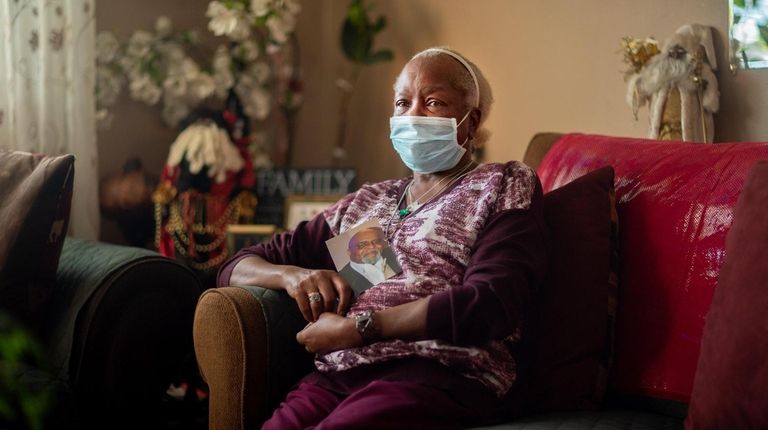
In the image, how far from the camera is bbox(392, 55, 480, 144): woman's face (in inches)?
63.1

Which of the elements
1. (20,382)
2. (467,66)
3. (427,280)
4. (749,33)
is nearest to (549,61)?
(749,33)

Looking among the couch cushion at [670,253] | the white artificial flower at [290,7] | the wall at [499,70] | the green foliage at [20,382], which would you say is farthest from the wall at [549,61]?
the green foliage at [20,382]

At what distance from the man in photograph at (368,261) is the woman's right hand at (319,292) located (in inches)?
1.0

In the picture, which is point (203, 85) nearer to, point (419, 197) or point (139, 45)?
point (139, 45)

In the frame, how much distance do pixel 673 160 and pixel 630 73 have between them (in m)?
0.64

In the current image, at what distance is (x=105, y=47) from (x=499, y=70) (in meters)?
1.28

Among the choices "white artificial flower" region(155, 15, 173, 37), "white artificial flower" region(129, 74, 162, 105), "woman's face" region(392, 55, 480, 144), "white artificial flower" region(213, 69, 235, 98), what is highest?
"white artificial flower" region(155, 15, 173, 37)

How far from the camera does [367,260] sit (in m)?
1.55

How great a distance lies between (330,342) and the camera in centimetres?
146

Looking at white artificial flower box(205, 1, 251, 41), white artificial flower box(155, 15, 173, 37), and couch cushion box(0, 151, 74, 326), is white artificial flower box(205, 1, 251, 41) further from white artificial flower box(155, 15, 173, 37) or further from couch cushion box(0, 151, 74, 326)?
couch cushion box(0, 151, 74, 326)

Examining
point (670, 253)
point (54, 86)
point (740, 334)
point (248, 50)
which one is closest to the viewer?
point (740, 334)

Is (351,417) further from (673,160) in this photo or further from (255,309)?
(673,160)

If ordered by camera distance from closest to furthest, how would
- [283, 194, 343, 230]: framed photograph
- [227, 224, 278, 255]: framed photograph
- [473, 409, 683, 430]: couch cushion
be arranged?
1. [473, 409, 683, 430]: couch cushion
2. [227, 224, 278, 255]: framed photograph
3. [283, 194, 343, 230]: framed photograph

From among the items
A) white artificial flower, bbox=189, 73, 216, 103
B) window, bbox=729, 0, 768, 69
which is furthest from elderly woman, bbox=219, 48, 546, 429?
white artificial flower, bbox=189, 73, 216, 103
